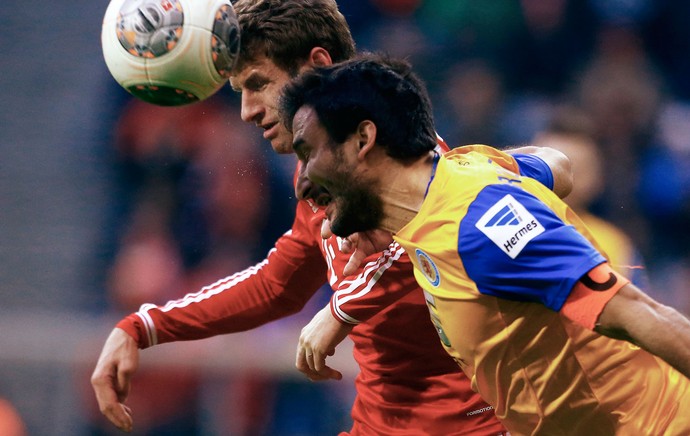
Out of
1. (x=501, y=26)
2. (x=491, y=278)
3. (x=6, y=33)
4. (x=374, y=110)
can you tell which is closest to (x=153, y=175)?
(x=6, y=33)

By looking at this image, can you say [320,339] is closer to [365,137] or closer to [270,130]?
[365,137]

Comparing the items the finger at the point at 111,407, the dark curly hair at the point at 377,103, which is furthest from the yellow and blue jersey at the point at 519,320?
the finger at the point at 111,407

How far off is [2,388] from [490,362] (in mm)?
4105

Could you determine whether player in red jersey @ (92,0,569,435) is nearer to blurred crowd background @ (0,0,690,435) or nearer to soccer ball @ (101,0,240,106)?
soccer ball @ (101,0,240,106)

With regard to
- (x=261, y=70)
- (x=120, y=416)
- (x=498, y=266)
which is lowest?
(x=120, y=416)

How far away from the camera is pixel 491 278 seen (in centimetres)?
216

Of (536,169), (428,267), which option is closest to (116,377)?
(428,267)

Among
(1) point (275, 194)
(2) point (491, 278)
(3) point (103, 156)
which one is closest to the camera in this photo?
(2) point (491, 278)

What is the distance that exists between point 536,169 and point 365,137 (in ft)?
1.96

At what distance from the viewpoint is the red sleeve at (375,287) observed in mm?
2785

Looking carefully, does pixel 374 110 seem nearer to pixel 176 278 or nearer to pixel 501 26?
pixel 176 278

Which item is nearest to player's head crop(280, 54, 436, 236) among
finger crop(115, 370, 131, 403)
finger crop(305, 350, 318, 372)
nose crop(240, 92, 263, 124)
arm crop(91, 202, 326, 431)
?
finger crop(305, 350, 318, 372)

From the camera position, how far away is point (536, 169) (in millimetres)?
2777

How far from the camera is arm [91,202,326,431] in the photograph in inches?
139
